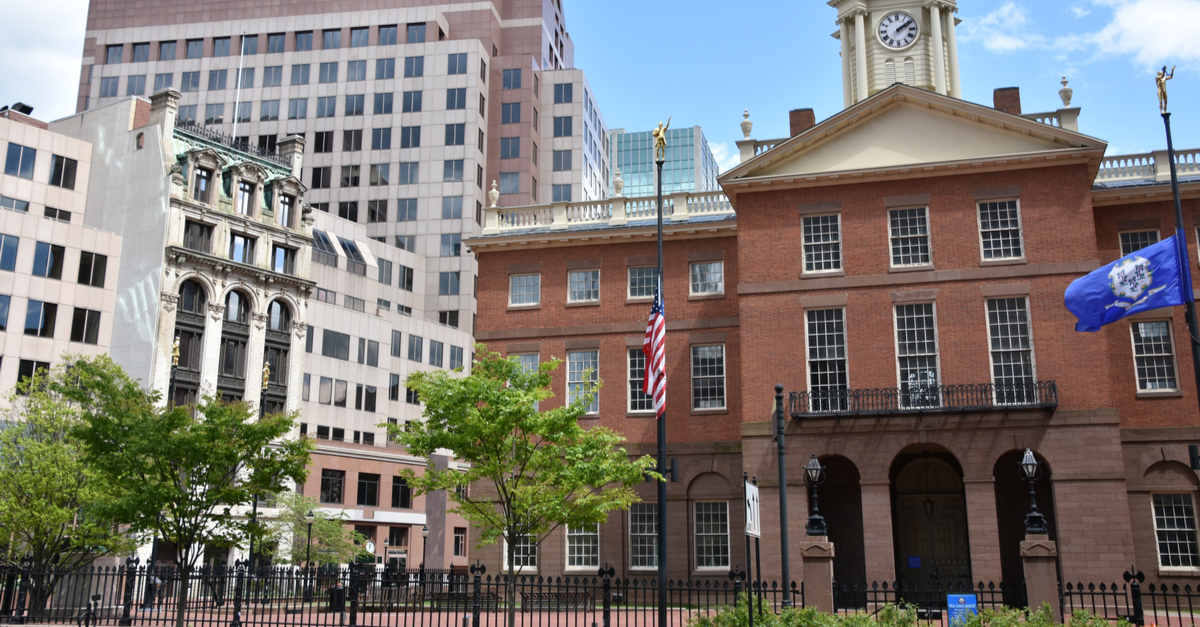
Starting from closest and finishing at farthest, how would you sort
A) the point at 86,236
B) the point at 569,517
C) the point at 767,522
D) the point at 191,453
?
the point at 191,453, the point at 569,517, the point at 767,522, the point at 86,236

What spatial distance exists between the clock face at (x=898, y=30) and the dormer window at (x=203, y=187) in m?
37.1

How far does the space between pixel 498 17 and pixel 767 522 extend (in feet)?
246

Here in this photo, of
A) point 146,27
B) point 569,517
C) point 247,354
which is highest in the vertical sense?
point 146,27

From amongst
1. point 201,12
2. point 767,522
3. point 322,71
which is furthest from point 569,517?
point 201,12

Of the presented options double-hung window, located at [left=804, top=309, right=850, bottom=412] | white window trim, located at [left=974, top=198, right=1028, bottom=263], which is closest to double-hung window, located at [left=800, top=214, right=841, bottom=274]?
double-hung window, located at [left=804, top=309, right=850, bottom=412]

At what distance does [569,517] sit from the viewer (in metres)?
27.2

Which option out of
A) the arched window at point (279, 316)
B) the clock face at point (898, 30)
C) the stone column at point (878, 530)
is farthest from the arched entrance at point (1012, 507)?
the arched window at point (279, 316)

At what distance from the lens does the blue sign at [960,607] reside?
18.1 meters

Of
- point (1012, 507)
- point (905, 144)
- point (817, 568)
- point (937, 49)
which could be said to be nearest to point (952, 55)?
point (937, 49)

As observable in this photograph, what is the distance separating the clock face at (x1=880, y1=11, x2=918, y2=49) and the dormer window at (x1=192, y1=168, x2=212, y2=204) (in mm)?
37075

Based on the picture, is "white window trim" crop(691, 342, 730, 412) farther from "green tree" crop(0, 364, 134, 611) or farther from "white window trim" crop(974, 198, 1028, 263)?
"green tree" crop(0, 364, 134, 611)

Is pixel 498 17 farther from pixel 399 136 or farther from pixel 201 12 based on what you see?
pixel 201 12

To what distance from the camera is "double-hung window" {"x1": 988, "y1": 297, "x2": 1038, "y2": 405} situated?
1261 inches

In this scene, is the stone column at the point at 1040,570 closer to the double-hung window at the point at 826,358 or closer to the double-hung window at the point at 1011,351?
the double-hung window at the point at 1011,351
